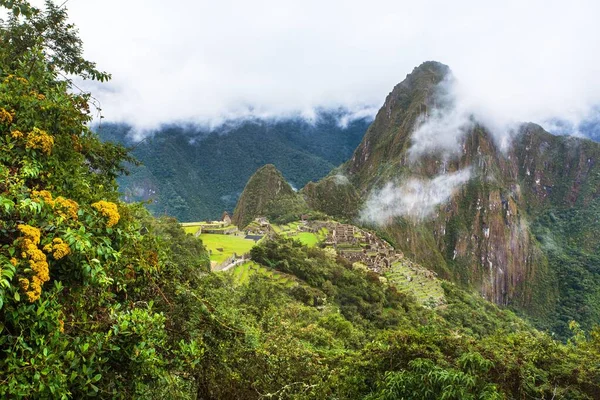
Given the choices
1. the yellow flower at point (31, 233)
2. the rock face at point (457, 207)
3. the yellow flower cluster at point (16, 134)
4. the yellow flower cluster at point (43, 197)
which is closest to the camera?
the yellow flower at point (31, 233)

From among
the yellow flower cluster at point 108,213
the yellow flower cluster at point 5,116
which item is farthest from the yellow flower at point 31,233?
the yellow flower cluster at point 5,116

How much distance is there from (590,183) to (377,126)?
82967mm

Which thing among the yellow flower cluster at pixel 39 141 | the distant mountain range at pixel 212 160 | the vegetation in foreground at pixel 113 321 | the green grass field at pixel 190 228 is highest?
the distant mountain range at pixel 212 160

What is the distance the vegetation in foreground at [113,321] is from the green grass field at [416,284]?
1451 inches

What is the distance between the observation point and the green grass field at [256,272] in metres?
29.5

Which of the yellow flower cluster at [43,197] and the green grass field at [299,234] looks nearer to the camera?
the yellow flower cluster at [43,197]

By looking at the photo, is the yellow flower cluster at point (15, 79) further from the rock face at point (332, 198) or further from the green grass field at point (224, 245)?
the rock face at point (332, 198)

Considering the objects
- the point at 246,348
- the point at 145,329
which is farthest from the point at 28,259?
the point at 246,348

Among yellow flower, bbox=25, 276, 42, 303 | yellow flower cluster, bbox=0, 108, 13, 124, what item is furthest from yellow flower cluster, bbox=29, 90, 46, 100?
yellow flower, bbox=25, 276, 42, 303

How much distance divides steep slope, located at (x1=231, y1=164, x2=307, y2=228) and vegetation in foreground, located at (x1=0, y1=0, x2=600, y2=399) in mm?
65859

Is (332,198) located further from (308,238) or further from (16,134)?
(16,134)

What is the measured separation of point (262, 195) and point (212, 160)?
74832 millimetres

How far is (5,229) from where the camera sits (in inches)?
120

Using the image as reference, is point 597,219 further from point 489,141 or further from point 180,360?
point 180,360
